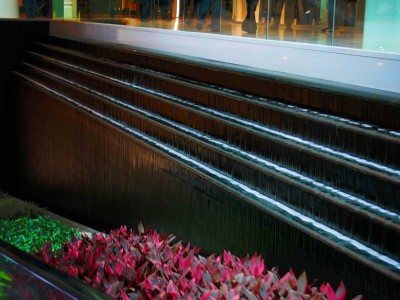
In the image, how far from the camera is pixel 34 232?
7.99 m

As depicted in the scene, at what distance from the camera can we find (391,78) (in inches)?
158

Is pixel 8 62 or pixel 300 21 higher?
pixel 300 21

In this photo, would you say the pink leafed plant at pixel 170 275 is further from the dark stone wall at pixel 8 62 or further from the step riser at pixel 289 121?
the dark stone wall at pixel 8 62

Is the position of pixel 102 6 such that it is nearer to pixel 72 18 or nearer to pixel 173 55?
pixel 72 18

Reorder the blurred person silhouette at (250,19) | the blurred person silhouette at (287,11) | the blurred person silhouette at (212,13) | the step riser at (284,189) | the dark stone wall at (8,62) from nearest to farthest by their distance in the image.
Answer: the step riser at (284,189) → the blurred person silhouette at (287,11) → the blurred person silhouette at (250,19) → the blurred person silhouette at (212,13) → the dark stone wall at (8,62)

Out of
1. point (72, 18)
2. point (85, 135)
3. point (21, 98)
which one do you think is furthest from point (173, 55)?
point (21, 98)

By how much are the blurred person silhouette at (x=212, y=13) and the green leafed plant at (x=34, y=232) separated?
100 inches

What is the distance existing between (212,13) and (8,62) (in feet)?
15.8

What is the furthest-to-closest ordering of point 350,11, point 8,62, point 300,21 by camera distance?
point 8,62 < point 300,21 < point 350,11

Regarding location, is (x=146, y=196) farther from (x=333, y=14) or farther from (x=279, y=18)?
(x=333, y=14)

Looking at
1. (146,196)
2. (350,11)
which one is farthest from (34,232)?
(350,11)

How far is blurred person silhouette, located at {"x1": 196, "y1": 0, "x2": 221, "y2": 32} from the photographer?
6.65 meters

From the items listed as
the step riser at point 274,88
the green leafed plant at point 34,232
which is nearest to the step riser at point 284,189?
the step riser at point 274,88

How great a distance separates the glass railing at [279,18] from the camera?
4.59 metres
